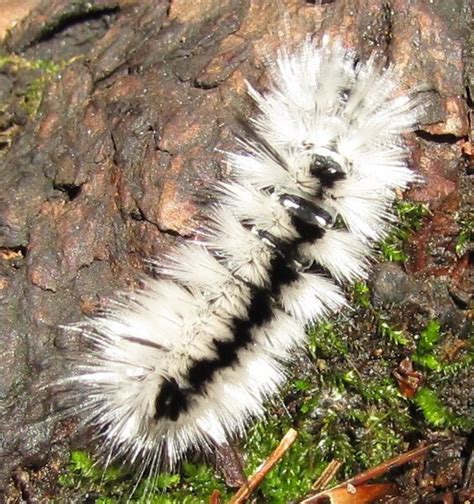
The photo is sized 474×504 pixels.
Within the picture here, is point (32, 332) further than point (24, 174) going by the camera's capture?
No

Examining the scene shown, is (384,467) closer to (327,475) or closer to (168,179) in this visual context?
(327,475)

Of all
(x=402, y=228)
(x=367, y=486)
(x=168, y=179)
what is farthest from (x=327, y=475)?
(x=168, y=179)

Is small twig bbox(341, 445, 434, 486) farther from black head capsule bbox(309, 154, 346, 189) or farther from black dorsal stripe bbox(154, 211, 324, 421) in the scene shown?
black head capsule bbox(309, 154, 346, 189)

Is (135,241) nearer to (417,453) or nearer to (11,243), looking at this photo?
(11,243)

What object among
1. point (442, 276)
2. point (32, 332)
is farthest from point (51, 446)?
point (442, 276)

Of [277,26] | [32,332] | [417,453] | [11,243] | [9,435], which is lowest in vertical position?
[417,453]

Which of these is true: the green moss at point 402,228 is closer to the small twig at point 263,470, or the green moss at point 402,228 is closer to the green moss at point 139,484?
the small twig at point 263,470
